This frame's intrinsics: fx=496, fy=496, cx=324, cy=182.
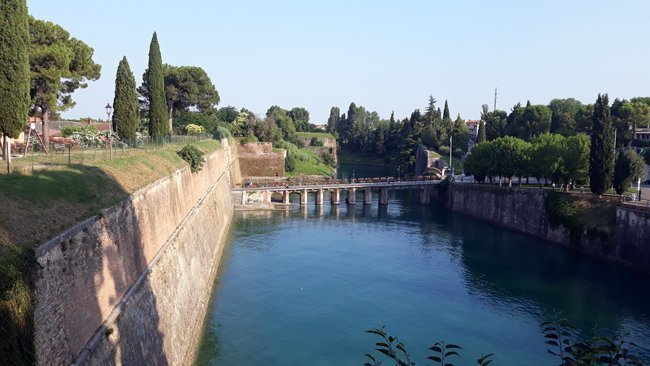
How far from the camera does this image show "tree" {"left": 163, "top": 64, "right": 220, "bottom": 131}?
193 feet

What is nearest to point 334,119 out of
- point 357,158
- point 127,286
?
point 357,158

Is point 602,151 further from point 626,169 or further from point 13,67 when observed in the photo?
point 13,67

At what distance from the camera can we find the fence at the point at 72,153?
15.8 meters

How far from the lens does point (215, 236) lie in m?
34.1

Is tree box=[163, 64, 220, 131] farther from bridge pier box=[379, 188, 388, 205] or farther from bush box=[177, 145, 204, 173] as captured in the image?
bush box=[177, 145, 204, 173]

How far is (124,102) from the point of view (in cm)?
2898

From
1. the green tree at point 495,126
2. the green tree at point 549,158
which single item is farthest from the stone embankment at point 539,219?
the green tree at point 495,126

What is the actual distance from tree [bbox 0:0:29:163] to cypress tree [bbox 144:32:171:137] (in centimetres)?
2028

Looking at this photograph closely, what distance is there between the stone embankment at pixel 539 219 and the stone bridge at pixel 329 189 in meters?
3.64

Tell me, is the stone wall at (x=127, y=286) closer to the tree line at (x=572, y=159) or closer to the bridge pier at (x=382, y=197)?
the tree line at (x=572, y=159)

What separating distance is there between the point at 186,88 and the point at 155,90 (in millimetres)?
26562

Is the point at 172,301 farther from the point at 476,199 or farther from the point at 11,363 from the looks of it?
the point at 476,199

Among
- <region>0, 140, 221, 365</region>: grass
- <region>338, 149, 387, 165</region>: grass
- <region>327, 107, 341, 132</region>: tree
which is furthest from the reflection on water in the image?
<region>327, 107, 341, 132</region>: tree

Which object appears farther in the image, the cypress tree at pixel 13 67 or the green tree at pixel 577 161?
the green tree at pixel 577 161
